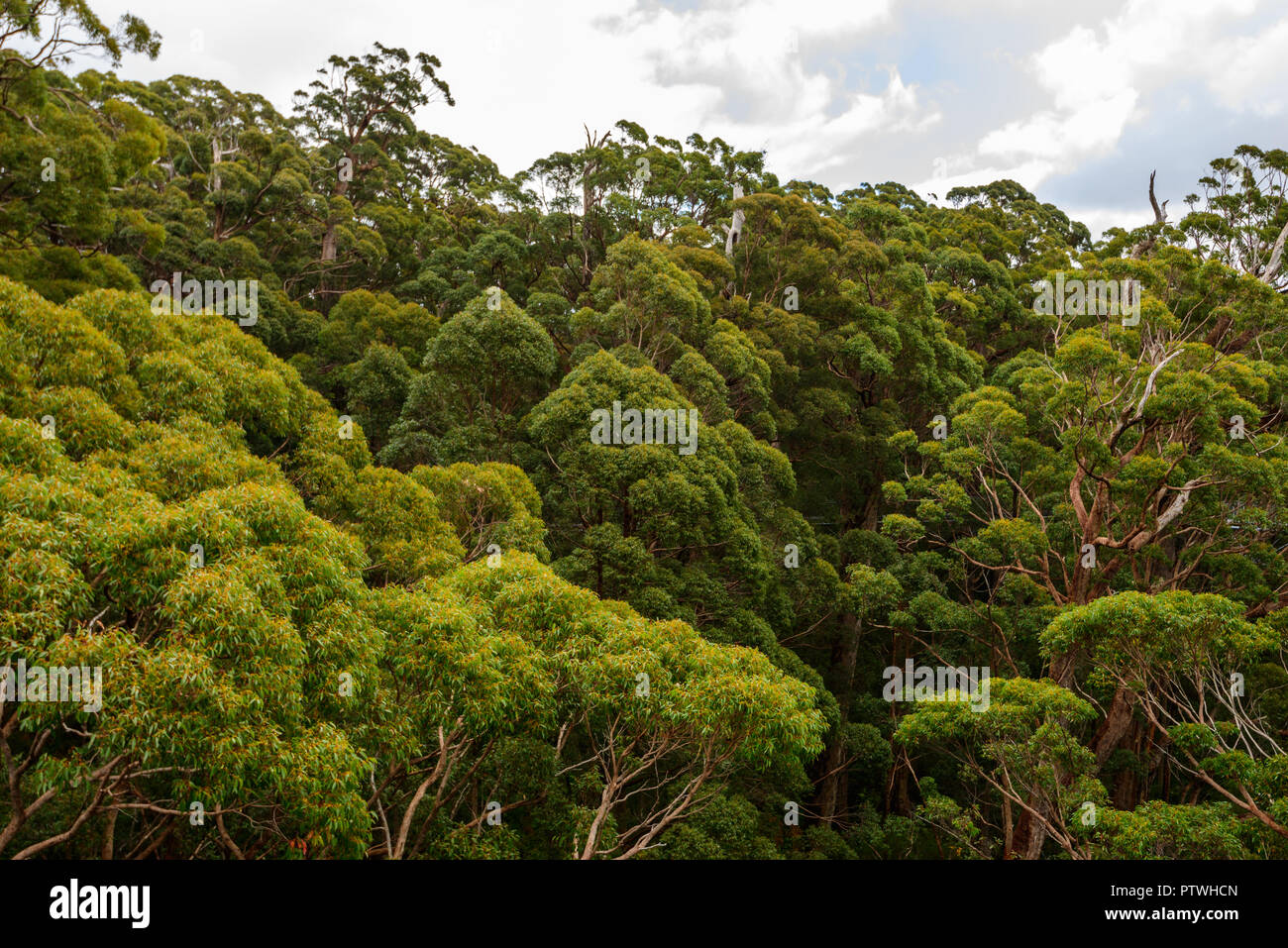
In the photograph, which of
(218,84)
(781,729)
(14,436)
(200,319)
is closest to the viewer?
(14,436)

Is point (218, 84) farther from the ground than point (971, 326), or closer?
farther from the ground

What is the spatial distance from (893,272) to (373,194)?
18.7 metres

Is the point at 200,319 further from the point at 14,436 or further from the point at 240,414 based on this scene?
the point at 14,436

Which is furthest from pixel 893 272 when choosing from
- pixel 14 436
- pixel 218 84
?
pixel 218 84

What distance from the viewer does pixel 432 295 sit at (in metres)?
23.5

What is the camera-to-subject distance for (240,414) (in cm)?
1016
